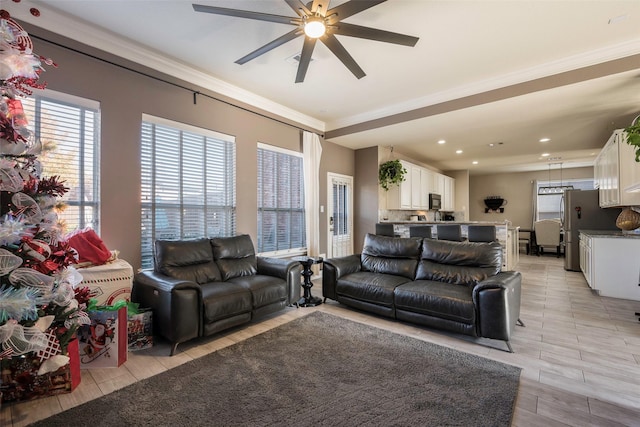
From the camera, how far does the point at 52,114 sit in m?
2.67

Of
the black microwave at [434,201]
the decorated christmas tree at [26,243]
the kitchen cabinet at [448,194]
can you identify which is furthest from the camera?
the kitchen cabinet at [448,194]

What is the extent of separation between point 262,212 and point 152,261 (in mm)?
1737

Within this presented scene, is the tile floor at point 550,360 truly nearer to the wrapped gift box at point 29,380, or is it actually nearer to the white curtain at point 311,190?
the wrapped gift box at point 29,380

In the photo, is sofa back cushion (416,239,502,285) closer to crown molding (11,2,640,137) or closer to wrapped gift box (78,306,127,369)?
crown molding (11,2,640,137)

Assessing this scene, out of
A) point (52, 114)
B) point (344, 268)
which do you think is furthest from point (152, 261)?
point (344, 268)

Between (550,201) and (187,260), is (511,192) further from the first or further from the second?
(187,260)

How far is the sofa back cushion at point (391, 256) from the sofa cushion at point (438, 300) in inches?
16.8

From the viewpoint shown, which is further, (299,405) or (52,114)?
(52,114)

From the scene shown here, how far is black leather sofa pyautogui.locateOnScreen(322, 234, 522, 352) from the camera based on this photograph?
8.58ft

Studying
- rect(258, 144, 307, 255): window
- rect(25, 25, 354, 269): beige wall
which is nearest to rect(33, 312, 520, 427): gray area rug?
rect(25, 25, 354, 269): beige wall

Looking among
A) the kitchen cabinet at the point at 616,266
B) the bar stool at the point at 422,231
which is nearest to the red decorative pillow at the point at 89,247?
the bar stool at the point at 422,231

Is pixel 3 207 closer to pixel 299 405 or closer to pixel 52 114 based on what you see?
pixel 52 114

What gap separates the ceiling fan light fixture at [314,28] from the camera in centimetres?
221

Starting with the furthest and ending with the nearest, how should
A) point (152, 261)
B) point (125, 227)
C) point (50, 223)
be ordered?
point (152, 261) → point (125, 227) → point (50, 223)
